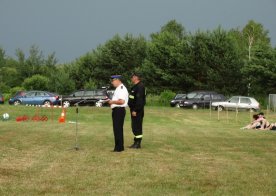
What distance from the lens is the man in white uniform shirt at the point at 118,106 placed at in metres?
14.0

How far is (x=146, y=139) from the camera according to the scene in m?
18.0

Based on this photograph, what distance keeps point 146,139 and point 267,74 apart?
41.0 metres

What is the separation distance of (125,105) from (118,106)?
6.5 inches

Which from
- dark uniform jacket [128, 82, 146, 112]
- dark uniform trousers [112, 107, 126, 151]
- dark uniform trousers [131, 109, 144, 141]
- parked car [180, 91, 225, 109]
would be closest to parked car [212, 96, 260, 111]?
parked car [180, 91, 225, 109]

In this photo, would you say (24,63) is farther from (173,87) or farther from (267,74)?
(267,74)

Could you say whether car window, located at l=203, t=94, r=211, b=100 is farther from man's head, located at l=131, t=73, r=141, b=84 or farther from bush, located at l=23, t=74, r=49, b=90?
man's head, located at l=131, t=73, r=141, b=84

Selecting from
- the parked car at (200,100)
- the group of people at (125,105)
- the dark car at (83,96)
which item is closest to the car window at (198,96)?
the parked car at (200,100)

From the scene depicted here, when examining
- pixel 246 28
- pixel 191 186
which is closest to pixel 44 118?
pixel 191 186

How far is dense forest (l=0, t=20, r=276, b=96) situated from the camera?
59.1 m

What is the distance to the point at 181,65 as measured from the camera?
61781mm

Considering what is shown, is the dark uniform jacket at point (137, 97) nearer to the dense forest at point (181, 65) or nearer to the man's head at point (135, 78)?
the man's head at point (135, 78)

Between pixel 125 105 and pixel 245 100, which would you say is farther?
pixel 245 100

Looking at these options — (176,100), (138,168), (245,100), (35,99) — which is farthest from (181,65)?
(138,168)

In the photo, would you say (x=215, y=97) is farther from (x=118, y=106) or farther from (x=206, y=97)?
(x=118, y=106)
